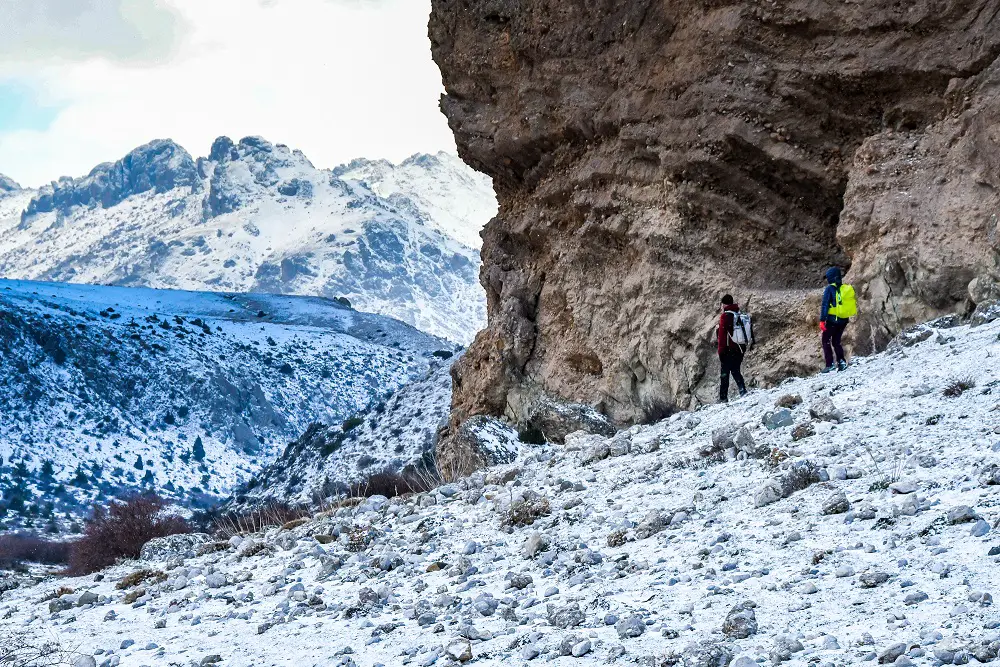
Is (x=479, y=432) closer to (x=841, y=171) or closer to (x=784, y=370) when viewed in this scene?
(x=784, y=370)

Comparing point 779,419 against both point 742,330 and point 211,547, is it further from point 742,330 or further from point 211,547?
point 211,547

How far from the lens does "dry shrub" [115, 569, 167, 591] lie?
10.3 meters

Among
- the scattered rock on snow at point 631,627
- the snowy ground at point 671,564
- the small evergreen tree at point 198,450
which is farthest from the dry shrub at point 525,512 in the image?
the small evergreen tree at point 198,450

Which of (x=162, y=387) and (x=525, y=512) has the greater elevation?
(x=525, y=512)

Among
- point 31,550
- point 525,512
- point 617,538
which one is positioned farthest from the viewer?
point 31,550

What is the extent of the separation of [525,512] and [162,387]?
195 ft

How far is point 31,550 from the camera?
1398 inches

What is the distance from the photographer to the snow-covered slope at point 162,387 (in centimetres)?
5478

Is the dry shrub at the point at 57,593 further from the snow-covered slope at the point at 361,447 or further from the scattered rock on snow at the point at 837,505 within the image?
the snow-covered slope at the point at 361,447

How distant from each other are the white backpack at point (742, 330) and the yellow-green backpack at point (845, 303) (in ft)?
4.16

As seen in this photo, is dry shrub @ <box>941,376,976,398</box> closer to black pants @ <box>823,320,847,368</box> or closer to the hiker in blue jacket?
the hiker in blue jacket

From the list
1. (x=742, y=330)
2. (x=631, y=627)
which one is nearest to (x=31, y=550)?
(x=742, y=330)

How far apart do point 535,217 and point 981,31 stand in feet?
25.7

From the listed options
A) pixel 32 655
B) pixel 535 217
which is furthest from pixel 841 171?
pixel 32 655
